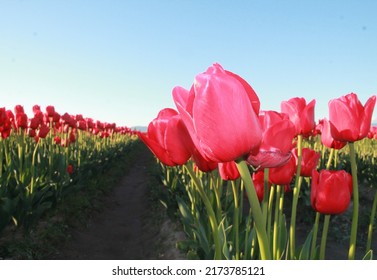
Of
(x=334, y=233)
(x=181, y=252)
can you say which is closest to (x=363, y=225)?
(x=334, y=233)

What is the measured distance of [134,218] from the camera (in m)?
7.59

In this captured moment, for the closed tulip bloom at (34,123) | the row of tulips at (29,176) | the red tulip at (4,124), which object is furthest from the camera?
the closed tulip bloom at (34,123)

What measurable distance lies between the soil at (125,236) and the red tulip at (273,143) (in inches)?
133

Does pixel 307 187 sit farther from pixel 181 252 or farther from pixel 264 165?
pixel 264 165

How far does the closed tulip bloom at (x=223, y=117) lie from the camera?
2.79 feet

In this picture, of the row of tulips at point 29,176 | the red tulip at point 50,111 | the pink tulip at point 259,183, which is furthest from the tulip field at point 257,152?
the red tulip at point 50,111

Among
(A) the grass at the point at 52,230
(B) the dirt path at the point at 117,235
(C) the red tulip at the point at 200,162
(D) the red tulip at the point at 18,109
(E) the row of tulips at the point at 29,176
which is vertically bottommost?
(B) the dirt path at the point at 117,235

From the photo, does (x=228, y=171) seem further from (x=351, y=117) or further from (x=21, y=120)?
(x=21, y=120)

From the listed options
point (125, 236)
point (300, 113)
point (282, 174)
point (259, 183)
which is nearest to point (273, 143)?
point (282, 174)

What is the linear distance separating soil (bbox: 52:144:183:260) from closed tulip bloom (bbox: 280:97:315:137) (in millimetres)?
2962

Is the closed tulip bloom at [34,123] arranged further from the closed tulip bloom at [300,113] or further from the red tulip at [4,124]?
the closed tulip bloom at [300,113]

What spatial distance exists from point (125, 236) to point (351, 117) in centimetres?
538

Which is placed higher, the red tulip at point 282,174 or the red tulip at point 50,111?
the red tulip at point 50,111

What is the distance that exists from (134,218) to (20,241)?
329cm
